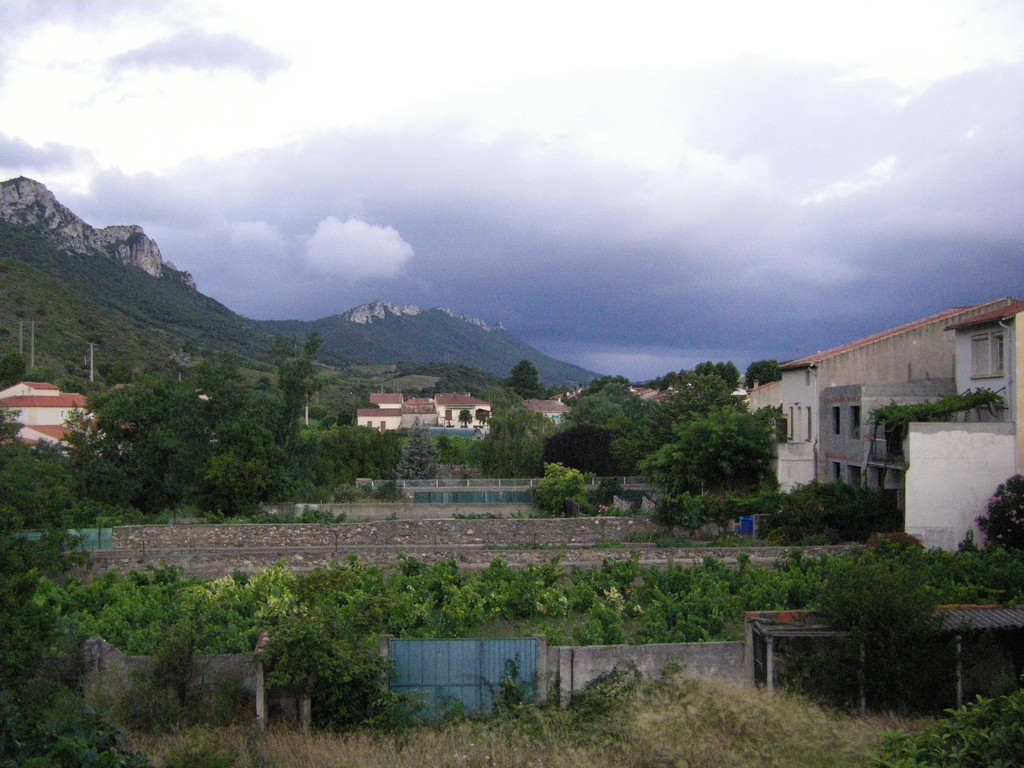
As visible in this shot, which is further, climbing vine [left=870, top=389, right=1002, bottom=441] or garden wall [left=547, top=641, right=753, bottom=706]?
climbing vine [left=870, top=389, right=1002, bottom=441]

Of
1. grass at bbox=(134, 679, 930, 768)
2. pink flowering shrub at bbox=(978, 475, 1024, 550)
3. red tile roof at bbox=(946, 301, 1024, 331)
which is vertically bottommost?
grass at bbox=(134, 679, 930, 768)

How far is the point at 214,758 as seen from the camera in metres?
8.32

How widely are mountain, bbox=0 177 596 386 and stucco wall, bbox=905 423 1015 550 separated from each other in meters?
38.3

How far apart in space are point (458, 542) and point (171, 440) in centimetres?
1212

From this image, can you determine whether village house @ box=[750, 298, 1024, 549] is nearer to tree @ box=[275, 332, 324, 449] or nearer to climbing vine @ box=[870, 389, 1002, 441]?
climbing vine @ box=[870, 389, 1002, 441]

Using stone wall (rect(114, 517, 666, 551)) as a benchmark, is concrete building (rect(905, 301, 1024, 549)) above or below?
above

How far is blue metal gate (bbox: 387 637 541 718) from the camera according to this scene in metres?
11.5

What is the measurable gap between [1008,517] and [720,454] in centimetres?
973

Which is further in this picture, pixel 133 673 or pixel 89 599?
pixel 89 599

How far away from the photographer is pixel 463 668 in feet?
37.9

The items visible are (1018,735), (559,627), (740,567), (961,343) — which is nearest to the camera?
(1018,735)

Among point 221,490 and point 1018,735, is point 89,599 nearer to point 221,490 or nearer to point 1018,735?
point 221,490

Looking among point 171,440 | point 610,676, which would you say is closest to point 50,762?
point 610,676

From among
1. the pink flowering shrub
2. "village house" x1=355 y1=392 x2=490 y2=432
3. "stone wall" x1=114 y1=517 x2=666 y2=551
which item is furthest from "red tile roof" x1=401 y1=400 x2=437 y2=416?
the pink flowering shrub
